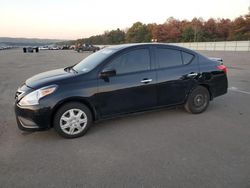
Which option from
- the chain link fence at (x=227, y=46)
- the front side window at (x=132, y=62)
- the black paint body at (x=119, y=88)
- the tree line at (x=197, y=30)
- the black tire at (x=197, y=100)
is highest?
the tree line at (x=197, y=30)

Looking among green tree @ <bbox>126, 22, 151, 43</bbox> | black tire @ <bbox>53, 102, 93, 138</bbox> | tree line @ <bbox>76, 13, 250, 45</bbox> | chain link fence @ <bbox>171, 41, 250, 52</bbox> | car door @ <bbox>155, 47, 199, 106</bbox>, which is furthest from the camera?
green tree @ <bbox>126, 22, 151, 43</bbox>

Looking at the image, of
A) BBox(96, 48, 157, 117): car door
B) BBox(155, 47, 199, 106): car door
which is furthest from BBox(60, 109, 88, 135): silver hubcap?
BBox(155, 47, 199, 106): car door

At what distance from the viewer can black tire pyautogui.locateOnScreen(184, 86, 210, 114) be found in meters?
5.46

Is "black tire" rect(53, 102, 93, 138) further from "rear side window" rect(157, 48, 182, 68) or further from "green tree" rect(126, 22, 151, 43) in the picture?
"green tree" rect(126, 22, 151, 43)

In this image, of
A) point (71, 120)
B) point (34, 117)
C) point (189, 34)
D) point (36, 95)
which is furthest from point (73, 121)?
point (189, 34)

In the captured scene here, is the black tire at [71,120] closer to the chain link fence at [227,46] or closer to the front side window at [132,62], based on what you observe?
the front side window at [132,62]

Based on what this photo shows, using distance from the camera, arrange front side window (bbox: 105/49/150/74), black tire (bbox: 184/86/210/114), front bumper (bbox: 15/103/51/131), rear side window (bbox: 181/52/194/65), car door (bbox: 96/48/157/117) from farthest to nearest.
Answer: black tire (bbox: 184/86/210/114), rear side window (bbox: 181/52/194/65), front side window (bbox: 105/49/150/74), car door (bbox: 96/48/157/117), front bumper (bbox: 15/103/51/131)

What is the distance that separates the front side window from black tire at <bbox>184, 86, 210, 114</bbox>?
1.34 meters

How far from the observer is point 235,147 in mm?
3809

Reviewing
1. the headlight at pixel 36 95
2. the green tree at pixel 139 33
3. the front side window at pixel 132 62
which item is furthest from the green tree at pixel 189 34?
the headlight at pixel 36 95

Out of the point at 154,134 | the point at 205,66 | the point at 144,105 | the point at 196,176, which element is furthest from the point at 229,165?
the point at 205,66

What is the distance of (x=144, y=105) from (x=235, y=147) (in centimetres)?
182

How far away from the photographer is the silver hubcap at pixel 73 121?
421cm

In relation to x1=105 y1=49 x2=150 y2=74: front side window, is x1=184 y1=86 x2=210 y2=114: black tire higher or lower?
lower
